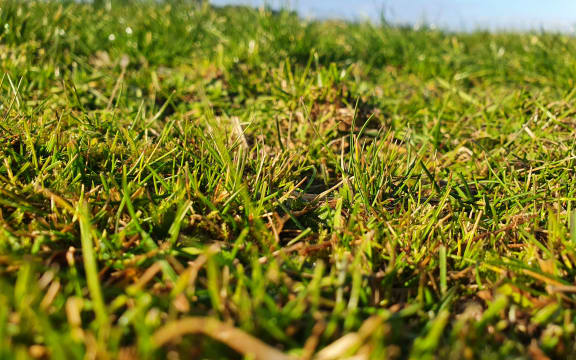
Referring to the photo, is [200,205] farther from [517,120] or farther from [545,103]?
[545,103]

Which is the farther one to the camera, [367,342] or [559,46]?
[559,46]

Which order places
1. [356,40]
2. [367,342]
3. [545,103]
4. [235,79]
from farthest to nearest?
[356,40]
[235,79]
[545,103]
[367,342]

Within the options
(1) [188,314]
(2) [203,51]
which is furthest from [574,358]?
(2) [203,51]

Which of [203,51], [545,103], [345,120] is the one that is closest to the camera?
[345,120]

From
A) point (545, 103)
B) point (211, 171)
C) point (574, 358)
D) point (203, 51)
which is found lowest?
point (574, 358)

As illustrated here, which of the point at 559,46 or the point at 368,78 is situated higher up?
the point at 559,46

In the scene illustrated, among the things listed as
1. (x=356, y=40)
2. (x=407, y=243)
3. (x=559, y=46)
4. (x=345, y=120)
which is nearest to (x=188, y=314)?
(x=407, y=243)
